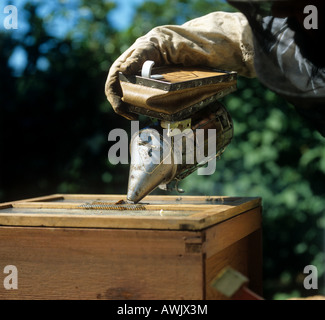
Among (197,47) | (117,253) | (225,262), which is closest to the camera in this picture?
(117,253)

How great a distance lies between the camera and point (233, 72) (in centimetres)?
173

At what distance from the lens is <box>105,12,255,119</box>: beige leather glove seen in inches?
65.9

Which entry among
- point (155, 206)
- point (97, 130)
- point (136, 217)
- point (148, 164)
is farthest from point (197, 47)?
point (97, 130)

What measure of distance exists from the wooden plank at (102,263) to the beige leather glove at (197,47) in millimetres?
463

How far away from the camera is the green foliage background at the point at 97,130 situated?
2.83 meters

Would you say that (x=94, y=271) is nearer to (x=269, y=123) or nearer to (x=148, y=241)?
(x=148, y=241)

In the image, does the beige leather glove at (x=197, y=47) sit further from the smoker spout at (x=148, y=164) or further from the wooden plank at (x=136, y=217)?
the wooden plank at (x=136, y=217)

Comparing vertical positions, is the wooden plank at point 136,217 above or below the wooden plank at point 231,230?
above

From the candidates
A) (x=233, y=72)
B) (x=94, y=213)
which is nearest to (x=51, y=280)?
(x=94, y=213)

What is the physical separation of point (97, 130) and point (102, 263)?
1.99 metres

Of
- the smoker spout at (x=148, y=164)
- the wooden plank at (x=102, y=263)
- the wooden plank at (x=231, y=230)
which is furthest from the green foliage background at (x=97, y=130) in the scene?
the wooden plank at (x=102, y=263)

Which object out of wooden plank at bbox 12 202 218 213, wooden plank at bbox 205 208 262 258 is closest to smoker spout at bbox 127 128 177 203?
wooden plank at bbox 12 202 218 213

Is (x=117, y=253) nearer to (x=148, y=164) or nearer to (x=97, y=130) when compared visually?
(x=148, y=164)

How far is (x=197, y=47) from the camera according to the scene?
1.76 metres
